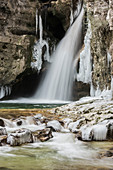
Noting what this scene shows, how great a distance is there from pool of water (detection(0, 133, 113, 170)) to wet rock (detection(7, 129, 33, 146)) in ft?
0.50

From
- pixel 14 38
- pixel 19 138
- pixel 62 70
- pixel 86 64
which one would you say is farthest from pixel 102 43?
pixel 19 138

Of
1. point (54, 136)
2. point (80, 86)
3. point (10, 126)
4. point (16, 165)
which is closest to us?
point (16, 165)

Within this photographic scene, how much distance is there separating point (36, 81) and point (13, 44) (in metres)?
5.43

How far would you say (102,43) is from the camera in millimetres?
14484

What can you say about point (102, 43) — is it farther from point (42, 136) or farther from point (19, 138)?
point (19, 138)

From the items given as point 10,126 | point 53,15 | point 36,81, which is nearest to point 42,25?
point 53,15

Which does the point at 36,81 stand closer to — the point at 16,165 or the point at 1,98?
the point at 1,98

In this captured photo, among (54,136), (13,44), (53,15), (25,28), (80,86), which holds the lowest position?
(54,136)

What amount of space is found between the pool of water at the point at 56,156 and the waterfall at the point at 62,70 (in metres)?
16.5

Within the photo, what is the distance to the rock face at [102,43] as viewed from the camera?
13148 mm

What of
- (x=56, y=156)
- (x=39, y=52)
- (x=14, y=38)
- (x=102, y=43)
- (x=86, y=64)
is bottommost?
(x=56, y=156)

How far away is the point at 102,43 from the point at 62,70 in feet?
25.4

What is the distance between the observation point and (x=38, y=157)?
3084 millimetres

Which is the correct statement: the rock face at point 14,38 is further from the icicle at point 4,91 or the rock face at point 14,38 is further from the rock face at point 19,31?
the icicle at point 4,91
